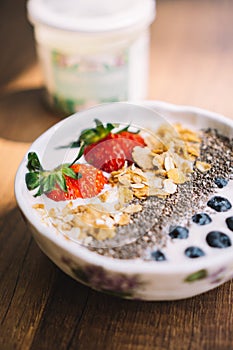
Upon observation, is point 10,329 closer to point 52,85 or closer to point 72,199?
point 72,199

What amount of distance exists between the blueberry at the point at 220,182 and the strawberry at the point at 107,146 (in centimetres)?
11

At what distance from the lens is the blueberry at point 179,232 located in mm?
637

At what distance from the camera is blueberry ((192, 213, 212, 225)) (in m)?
0.65

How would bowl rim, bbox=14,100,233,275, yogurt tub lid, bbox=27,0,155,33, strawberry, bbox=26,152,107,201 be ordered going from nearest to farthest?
bowl rim, bbox=14,100,233,275
strawberry, bbox=26,152,107,201
yogurt tub lid, bbox=27,0,155,33

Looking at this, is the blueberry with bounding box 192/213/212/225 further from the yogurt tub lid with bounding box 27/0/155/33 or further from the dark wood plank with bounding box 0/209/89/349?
the yogurt tub lid with bounding box 27/0/155/33

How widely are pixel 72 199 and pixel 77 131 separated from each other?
0.49ft

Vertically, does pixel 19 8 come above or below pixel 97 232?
below

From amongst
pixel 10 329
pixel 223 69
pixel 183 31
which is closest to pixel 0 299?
pixel 10 329

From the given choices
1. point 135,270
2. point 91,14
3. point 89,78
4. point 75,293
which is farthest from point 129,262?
point 91,14

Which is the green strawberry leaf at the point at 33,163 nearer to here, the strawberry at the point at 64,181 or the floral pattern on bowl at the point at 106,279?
the strawberry at the point at 64,181

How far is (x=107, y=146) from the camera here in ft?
2.49

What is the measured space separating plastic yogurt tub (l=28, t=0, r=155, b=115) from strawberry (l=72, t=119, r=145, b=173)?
9.4 inches

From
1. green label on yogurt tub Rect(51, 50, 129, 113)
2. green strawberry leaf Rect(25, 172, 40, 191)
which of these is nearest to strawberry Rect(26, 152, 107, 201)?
green strawberry leaf Rect(25, 172, 40, 191)

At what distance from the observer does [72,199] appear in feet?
2.27
